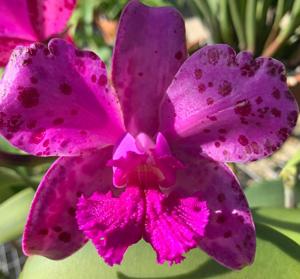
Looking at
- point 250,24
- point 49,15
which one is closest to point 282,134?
point 49,15

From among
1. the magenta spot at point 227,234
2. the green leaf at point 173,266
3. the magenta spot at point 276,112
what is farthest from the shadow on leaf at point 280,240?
the magenta spot at point 276,112

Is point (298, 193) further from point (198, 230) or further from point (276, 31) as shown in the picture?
point (198, 230)

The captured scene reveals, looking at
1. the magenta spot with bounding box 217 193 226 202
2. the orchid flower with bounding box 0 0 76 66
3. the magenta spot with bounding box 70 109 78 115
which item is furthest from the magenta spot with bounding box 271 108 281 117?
the orchid flower with bounding box 0 0 76 66

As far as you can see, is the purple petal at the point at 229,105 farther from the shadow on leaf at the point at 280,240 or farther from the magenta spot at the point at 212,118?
the shadow on leaf at the point at 280,240

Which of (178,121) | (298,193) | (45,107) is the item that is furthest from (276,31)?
(45,107)

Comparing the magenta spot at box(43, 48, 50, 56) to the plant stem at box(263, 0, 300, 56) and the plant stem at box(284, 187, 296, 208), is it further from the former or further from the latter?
the plant stem at box(263, 0, 300, 56)

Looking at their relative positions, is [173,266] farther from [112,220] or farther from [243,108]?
[243,108]

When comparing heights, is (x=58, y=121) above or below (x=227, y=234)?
above
